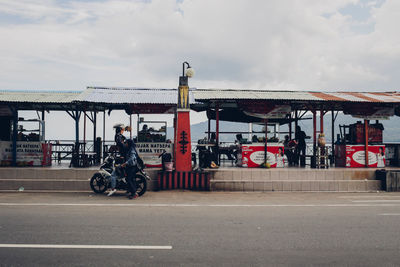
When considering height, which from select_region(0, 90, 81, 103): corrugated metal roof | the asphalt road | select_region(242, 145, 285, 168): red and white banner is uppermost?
select_region(0, 90, 81, 103): corrugated metal roof

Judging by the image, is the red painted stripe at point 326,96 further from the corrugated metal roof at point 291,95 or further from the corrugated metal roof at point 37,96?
the corrugated metal roof at point 37,96

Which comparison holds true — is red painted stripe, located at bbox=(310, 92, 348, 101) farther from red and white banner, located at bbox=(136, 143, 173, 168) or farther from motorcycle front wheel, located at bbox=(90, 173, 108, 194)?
motorcycle front wheel, located at bbox=(90, 173, 108, 194)

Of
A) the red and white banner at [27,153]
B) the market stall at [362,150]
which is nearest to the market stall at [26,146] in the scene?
the red and white banner at [27,153]

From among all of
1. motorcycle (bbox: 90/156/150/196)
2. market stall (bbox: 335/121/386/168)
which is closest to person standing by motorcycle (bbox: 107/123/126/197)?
motorcycle (bbox: 90/156/150/196)

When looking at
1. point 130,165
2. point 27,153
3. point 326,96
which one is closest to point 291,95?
point 326,96

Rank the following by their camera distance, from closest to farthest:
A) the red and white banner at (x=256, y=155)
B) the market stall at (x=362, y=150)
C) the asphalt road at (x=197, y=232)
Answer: the asphalt road at (x=197, y=232)
the red and white banner at (x=256, y=155)
the market stall at (x=362, y=150)

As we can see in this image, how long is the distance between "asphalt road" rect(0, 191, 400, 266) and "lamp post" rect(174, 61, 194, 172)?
9.27ft

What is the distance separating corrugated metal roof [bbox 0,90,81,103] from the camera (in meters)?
13.8

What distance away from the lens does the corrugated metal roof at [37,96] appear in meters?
13.8

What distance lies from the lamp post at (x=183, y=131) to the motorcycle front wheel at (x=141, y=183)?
7.18 feet

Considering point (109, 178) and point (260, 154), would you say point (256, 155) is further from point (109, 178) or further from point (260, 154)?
point (109, 178)

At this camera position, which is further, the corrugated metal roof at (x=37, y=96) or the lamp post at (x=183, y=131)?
the corrugated metal roof at (x=37, y=96)

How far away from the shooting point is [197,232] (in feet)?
20.3

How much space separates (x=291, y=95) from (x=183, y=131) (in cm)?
518
